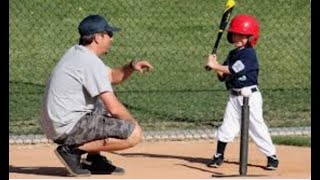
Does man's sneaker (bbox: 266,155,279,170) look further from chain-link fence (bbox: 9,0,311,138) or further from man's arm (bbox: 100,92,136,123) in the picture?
chain-link fence (bbox: 9,0,311,138)

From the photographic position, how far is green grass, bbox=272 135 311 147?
9.91 metres

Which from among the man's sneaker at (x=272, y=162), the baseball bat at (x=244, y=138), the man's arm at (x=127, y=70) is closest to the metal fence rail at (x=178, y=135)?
the man's sneaker at (x=272, y=162)

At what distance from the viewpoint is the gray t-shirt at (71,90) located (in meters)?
7.50

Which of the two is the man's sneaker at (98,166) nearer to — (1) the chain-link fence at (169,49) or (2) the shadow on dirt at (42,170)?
(2) the shadow on dirt at (42,170)

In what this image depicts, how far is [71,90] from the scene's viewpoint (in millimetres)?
7551

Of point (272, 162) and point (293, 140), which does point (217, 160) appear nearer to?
point (272, 162)

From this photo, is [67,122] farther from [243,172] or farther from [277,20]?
[277,20]

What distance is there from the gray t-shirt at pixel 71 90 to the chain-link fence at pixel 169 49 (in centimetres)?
408

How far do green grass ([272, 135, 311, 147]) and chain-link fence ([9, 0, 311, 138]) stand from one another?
4.40 ft

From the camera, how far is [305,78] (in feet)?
50.9

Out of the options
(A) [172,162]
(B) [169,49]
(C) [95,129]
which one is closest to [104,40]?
(C) [95,129]

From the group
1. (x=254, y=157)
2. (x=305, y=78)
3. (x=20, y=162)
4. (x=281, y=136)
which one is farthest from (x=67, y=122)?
(x=305, y=78)

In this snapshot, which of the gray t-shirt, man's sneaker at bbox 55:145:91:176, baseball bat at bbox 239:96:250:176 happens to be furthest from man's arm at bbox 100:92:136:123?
baseball bat at bbox 239:96:250:176

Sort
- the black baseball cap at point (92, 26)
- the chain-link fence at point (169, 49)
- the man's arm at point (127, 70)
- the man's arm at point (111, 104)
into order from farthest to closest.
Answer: the chain-link fence at point (169, 49)
the man's arm at point (127, 70)
the black baseball cap at point (92, 26)
the man's arm at point (111, 104)
